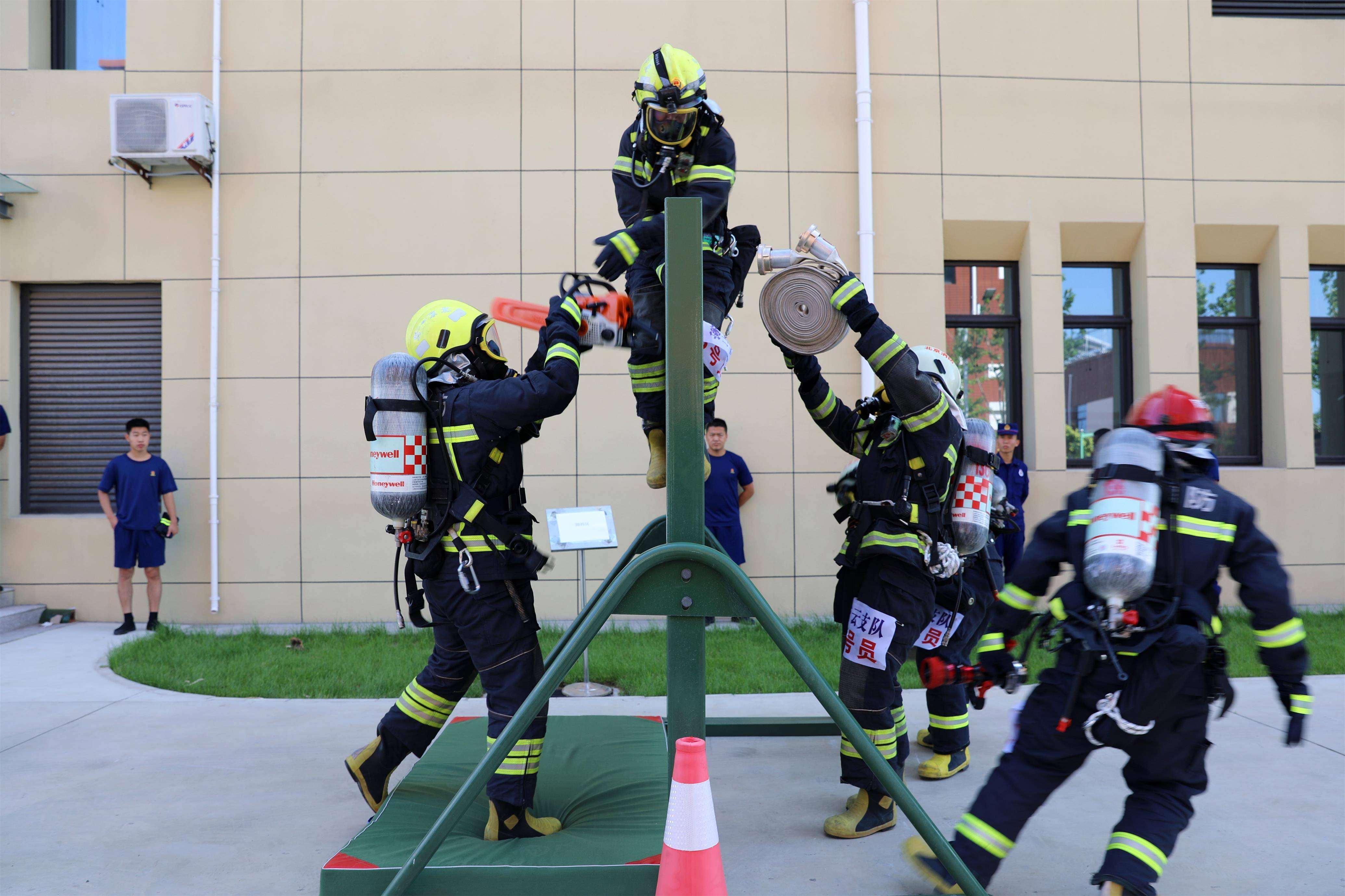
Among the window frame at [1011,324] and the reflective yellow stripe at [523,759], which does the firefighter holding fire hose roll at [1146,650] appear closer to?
the reflective yellow stripe at [523,759]

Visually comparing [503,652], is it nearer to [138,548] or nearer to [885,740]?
[885,740]

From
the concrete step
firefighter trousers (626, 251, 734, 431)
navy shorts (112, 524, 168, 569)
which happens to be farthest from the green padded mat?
the concrete step

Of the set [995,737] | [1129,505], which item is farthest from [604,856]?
[995,737]

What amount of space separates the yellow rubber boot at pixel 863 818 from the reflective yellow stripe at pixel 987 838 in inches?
33.2

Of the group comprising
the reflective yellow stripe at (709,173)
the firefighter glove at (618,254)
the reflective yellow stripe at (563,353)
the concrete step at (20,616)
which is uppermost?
the reflective yellow stripe at (709,173)

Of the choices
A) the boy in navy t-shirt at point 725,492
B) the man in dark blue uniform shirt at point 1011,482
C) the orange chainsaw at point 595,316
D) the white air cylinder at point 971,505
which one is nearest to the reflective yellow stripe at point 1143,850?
the white air cylinder at point 971,505

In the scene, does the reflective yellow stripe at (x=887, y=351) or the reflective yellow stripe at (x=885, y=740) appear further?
the reflective yellow stripe at (x=885, y=740)

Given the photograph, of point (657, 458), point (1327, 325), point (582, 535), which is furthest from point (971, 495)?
point (1327, 325)

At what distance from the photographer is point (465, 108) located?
8.34 m

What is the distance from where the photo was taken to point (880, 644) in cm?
364

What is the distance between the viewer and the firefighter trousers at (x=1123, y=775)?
8.79 ft

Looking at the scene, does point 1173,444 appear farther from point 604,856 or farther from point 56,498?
point 56,498

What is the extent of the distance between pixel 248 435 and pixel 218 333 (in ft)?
3.38

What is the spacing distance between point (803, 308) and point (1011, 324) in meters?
6.61
